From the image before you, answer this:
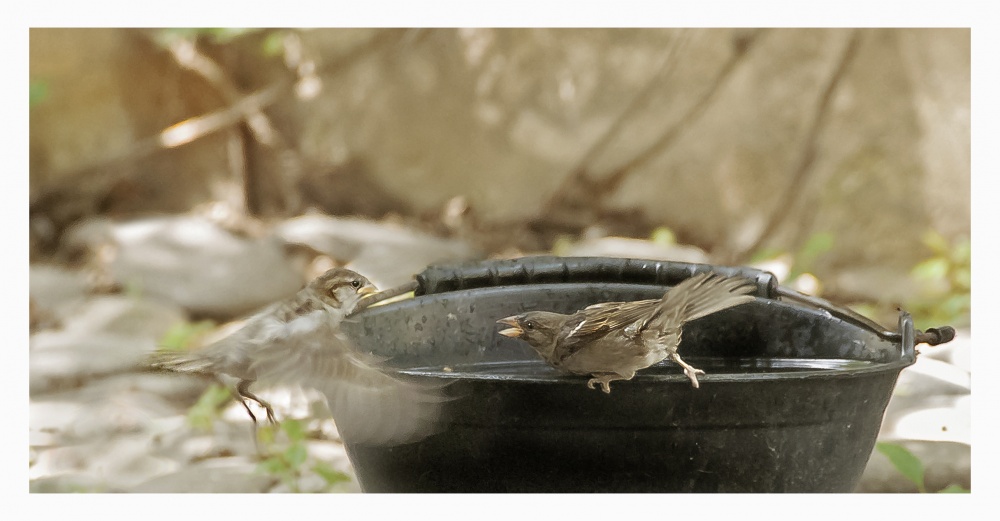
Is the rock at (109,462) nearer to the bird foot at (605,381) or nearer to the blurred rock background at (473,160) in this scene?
the blurred rock background at (473,160)

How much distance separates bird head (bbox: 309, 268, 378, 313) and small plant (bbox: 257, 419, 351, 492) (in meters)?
1.22

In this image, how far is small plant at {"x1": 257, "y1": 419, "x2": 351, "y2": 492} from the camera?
381 cm

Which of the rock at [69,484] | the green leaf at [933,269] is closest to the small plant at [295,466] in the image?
the rock at [69,484]

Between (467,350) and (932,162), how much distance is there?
468 centimetres

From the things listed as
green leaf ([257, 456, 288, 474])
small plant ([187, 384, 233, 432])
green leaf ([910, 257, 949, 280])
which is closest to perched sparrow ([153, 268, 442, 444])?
green leaf ([257, 456, 288, 474])

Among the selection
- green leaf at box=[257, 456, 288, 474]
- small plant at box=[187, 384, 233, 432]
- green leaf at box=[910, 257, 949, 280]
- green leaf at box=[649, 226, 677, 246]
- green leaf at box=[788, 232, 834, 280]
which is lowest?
green leaf at box=[257, 456, 288, 474]

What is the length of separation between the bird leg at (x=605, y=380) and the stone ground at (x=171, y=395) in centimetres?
63

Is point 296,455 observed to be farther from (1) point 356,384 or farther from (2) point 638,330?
(2) point 638,330

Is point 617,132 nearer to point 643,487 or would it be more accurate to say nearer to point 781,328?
point 781,328

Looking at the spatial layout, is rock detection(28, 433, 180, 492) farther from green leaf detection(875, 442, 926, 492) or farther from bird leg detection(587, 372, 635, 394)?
green leaf detection(875, 442, 926, 492)

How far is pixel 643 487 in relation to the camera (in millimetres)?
2223

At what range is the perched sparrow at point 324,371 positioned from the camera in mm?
2238

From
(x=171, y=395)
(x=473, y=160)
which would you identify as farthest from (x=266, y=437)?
(x=473, y=160)

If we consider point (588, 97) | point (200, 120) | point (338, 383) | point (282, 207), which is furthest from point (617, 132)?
point (338, 383)
